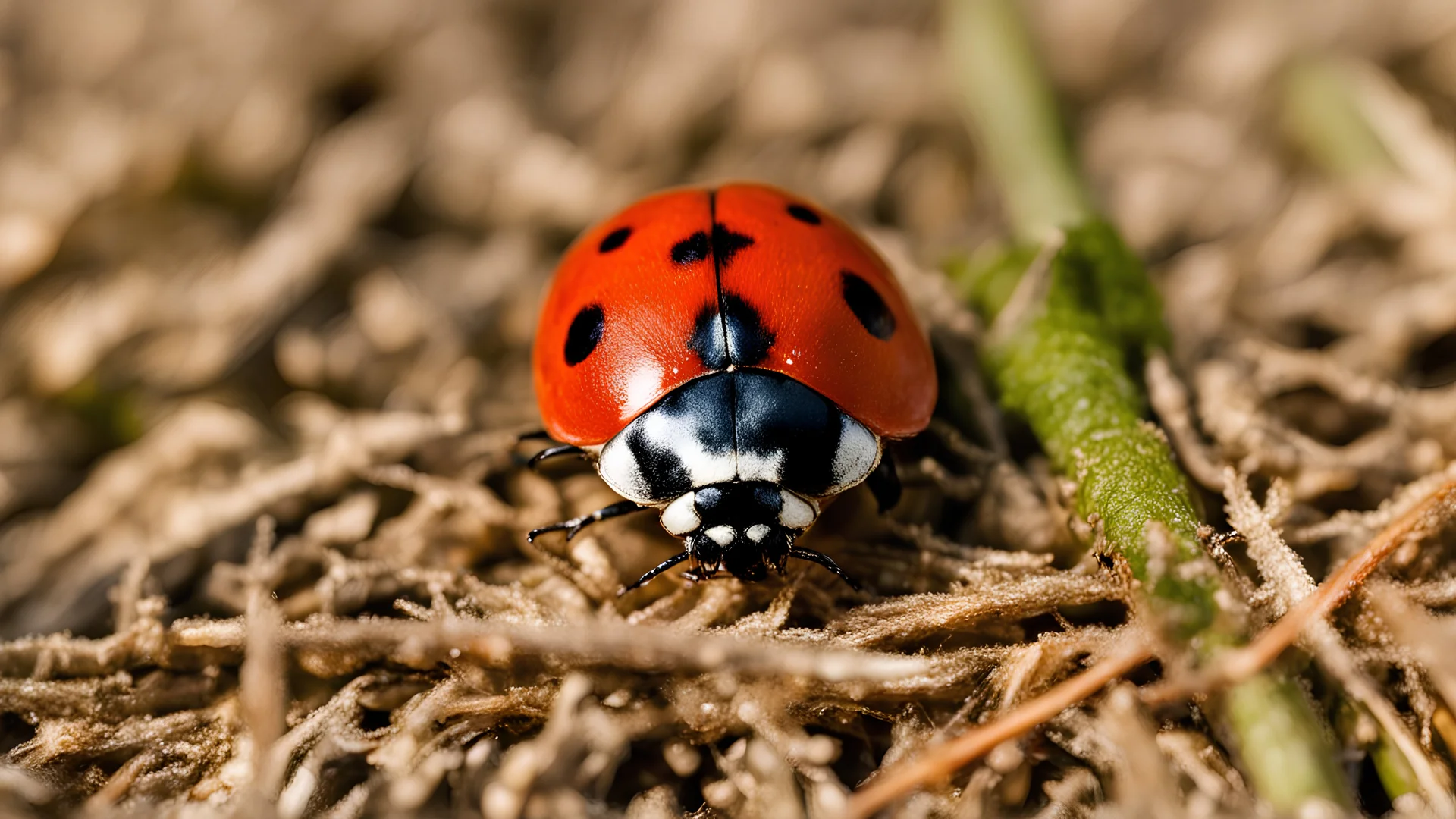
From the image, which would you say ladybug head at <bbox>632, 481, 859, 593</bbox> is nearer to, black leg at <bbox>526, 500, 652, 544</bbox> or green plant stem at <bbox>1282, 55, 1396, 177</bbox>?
black leg at <bbox>526, 500, 652, 544</bbox>

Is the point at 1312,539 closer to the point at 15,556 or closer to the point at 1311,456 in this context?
the point at 1311,456

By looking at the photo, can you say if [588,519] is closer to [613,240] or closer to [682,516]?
[682,516]

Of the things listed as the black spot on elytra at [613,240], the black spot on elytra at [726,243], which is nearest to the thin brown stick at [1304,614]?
the black spot on elytra at [726,243]

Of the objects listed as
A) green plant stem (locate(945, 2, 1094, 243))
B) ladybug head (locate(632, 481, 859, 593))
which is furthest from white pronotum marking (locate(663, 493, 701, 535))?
green plant stem (locate(945, 2, 1094, 243))

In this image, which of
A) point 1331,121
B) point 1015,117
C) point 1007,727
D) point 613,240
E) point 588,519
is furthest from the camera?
point 1331,121

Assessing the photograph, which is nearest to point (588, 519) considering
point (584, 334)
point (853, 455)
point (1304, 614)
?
A: point (584, 334)
